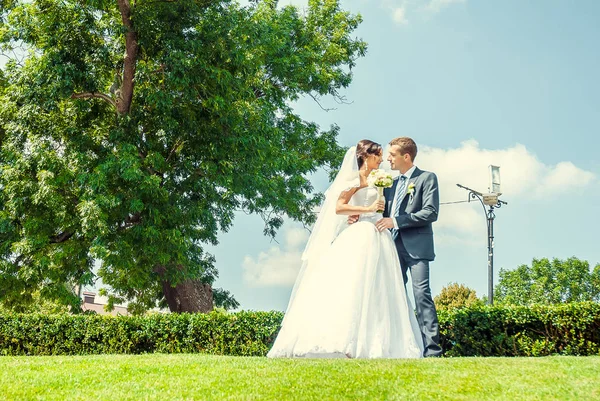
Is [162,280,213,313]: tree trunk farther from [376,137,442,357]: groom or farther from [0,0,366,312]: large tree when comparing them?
[376,137,442,357]: groom

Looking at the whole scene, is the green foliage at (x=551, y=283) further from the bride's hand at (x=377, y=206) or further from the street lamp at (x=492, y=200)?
the bride's hand at (x=377, y=206)

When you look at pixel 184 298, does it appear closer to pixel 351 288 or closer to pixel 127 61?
pixel 127 61

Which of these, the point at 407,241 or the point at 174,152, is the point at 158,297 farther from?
the point at 407,241

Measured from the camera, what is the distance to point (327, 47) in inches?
→ 938

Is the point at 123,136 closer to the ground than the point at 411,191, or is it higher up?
higher up

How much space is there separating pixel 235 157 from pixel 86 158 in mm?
4147

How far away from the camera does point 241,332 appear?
11969 mm

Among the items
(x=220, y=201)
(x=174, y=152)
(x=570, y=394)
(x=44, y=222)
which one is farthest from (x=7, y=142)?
(x=570, y=394)

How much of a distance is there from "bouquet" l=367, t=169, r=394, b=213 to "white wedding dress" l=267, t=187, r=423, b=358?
1.69 ft

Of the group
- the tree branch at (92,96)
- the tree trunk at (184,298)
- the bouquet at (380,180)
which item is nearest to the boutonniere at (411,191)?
the bouquet at (380,180)

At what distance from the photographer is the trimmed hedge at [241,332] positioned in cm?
1010

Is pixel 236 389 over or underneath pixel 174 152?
underneath

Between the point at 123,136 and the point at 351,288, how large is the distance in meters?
11.0

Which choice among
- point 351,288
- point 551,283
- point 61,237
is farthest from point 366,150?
point 551,283
